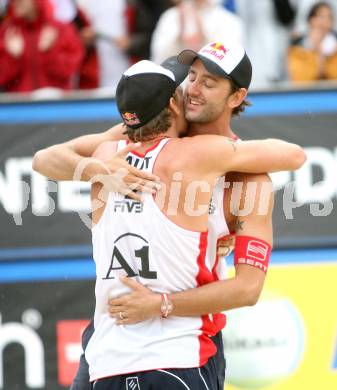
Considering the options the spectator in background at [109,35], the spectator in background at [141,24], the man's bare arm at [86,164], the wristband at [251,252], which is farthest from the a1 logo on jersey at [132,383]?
the spectator in background at [141,24]

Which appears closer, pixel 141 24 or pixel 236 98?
pixel 236 98

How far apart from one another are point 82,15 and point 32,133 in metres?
1.81

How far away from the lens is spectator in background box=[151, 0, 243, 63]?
7.60m

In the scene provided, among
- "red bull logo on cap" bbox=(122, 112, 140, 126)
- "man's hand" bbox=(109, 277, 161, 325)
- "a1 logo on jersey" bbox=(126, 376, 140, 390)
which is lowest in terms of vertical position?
"a1 logo on jersey" bbox=(126, 376, 140, 390)

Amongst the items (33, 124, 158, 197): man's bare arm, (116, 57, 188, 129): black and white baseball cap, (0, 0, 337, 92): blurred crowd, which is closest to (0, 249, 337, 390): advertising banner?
(0, 0, 337, 92): blurred crowd

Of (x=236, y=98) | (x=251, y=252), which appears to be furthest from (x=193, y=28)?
(x=251, y=252)

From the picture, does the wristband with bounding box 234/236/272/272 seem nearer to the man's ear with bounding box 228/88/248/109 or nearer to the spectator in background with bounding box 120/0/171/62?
the man's ear with bounding box 228/88/248/109

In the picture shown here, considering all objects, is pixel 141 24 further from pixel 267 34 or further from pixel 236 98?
pixel 236 98

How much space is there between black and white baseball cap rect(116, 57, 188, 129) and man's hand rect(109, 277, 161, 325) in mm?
659

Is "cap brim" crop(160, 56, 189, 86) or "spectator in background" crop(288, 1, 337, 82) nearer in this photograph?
"cap brim" crop(160, 56, 189, 86)

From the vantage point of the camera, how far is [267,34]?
27.1ft

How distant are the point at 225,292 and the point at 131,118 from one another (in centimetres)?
80

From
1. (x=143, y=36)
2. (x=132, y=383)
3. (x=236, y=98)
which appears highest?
(x=143, y=36)

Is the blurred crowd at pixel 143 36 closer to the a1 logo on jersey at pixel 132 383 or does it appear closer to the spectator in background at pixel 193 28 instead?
the spectator in background at pixel 193 28
